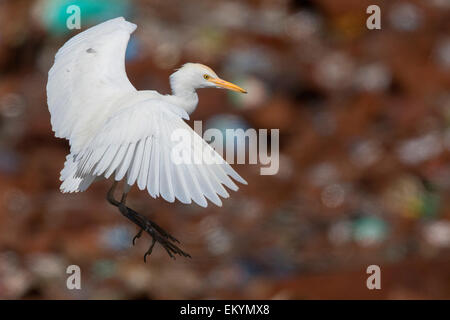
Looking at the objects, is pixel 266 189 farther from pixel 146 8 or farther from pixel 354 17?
pixel 354 17

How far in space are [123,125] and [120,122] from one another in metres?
0.01

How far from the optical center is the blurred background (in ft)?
16.1

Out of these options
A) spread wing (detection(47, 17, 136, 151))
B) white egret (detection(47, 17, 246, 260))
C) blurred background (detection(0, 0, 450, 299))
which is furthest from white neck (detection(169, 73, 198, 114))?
blurred background (detection(0, 0, 450, 299))

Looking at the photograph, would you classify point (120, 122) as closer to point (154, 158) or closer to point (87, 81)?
point (154, 158)

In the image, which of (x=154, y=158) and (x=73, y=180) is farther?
(x=73, y=180)

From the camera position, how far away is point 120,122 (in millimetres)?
2172

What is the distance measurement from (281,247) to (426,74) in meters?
1.80

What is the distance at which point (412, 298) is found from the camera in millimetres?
4207

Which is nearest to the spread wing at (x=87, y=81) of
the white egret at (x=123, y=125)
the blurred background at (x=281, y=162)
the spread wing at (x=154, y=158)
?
the white egret at (x=123, y=125)

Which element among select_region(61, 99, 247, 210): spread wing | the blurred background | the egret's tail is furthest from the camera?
the blurred background

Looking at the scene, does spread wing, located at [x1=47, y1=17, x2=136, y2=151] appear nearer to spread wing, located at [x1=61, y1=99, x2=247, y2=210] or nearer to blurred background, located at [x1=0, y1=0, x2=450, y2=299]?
spread wing, located at [x1=61, y1=99, x2=247, y2=210]

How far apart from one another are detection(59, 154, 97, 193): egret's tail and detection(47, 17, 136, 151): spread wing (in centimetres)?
4

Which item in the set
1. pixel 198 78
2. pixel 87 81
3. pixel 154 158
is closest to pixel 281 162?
pixel 87 81

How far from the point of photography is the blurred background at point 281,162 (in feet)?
16.1
